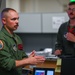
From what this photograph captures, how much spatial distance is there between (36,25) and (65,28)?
1.93 m

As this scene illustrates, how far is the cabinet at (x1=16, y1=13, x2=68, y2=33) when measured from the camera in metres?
4.18

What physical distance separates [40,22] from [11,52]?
276 cm

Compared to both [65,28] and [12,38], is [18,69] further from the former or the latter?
[65,28]

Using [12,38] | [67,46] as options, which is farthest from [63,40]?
[12,38]

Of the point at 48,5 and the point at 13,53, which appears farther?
the point at 48,5

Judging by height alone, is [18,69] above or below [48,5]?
below

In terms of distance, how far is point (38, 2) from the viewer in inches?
267

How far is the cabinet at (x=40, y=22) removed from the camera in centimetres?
418

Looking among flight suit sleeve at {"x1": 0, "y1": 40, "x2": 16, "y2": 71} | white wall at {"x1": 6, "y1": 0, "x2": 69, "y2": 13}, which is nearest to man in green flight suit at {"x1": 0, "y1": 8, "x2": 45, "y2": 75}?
flight suit sleeve at {"x1": 0, "y1": 40, "x2": 16, "y2": 71}

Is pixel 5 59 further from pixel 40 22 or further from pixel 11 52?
pixel 40 22

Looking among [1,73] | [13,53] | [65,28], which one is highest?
[65,28]

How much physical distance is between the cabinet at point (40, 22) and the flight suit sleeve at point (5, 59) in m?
2.77

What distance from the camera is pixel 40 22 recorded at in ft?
13.8

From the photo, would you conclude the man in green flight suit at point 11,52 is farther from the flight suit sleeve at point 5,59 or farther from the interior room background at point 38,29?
the interior room background at point 38,29
